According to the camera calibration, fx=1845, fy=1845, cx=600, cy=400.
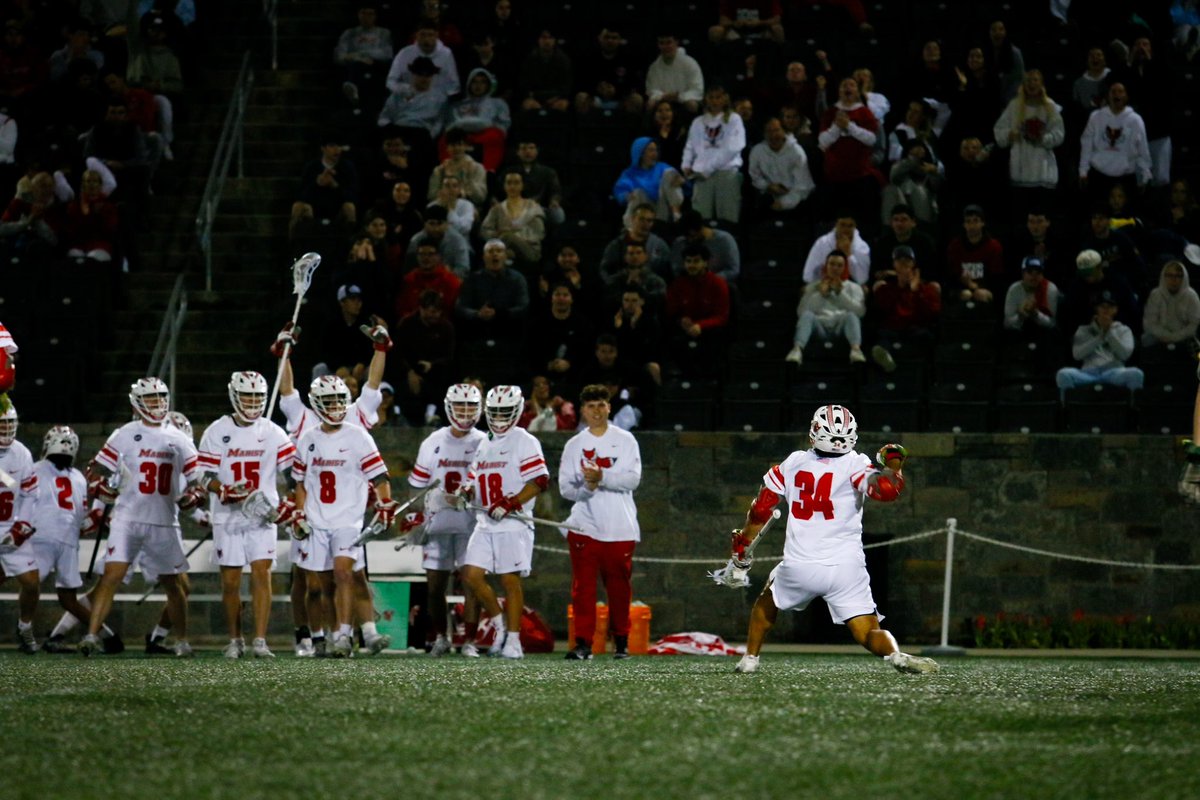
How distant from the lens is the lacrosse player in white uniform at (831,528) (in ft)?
34.3

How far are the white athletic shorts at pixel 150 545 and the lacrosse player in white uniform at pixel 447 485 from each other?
1.96 meters

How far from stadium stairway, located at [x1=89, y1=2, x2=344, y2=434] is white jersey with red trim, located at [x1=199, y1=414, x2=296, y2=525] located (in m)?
4.32

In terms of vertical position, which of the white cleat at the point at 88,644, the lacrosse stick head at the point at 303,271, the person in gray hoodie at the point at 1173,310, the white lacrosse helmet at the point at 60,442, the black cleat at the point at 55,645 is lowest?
the black cleat at the point at 55,645

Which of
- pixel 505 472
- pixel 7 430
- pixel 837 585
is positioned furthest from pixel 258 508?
pixel 837 585

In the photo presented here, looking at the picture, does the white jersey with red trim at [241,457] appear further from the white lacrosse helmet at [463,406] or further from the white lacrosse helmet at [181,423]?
the white lacrosse helmet at [463,406]

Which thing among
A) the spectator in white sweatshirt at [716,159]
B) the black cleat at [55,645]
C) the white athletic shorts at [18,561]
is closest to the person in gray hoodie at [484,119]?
the spectator in white sweatshirt at [716,159]

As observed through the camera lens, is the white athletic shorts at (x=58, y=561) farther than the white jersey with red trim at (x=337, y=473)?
Yes

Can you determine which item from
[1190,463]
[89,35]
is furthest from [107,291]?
[1190,463]

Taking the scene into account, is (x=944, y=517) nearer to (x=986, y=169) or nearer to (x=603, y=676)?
(x=986, y=169)

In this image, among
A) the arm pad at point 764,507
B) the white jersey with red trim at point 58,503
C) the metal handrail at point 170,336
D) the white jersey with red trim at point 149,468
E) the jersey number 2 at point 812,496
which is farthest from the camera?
the metal handrail at point 170,336

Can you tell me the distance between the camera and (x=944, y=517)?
1719cm

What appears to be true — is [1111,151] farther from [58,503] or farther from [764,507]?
[58,503]

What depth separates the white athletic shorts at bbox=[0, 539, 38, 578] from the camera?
49.1ft

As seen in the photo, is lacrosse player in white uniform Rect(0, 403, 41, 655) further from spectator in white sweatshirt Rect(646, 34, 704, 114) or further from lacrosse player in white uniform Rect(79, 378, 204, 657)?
spectator in white sweatshirt Rect(646, 34, 704, 114)
